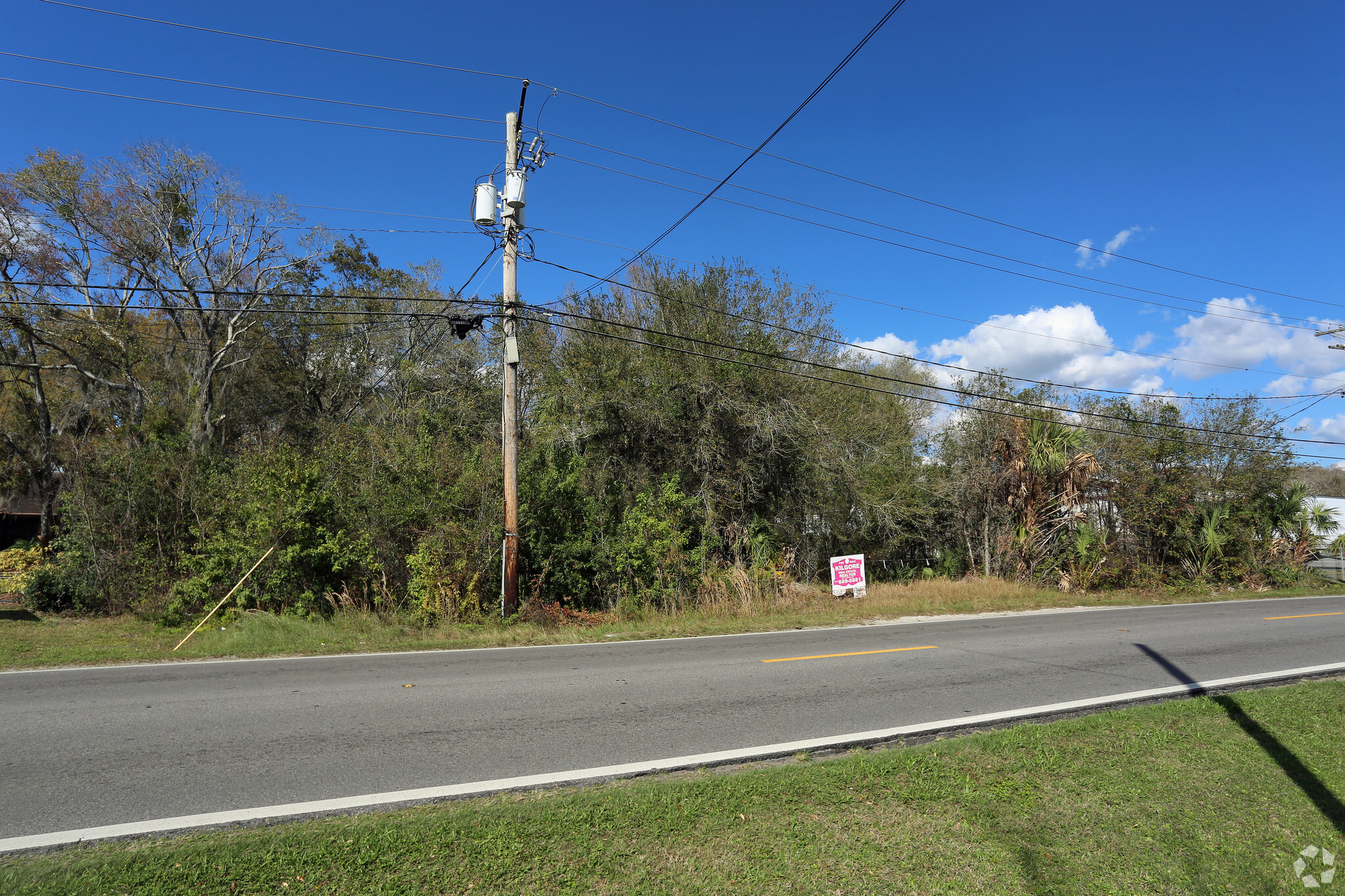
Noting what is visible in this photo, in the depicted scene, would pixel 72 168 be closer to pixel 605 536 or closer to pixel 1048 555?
pixel 605 536

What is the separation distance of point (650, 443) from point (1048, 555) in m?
11.7

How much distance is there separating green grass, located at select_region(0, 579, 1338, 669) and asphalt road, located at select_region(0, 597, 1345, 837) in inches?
32.8

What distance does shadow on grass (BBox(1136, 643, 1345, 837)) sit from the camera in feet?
14.6

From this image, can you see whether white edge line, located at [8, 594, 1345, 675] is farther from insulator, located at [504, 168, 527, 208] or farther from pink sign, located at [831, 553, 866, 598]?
insulator, located at [504, 168, 527, 208]

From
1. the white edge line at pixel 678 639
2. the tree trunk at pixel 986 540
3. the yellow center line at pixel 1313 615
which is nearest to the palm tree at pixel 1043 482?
the tree trunk at pixel 986 540

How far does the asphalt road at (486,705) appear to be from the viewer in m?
4.82

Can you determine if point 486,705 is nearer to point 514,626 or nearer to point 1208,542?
point 514,626

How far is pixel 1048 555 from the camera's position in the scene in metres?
19.7

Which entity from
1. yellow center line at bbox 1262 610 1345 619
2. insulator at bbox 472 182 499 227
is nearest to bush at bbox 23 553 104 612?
insulator at bbox 472 182 499 227

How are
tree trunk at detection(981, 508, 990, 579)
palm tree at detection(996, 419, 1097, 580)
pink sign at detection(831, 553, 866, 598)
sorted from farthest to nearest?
tree trunk at detection(981, 508, 990, 579) < palm tree at detection(996, 419, 1097, 580) < pink sign at detection(831, 553, 866, 598)

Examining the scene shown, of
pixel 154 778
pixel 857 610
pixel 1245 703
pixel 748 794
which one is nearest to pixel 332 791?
pixel 154 778

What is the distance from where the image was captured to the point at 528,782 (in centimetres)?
480

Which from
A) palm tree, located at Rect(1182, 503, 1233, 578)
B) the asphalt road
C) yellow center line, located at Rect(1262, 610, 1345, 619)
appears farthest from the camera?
palm tree, located at Rect(1182, 503, 1233, 578)

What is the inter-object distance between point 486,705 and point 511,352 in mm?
7114
